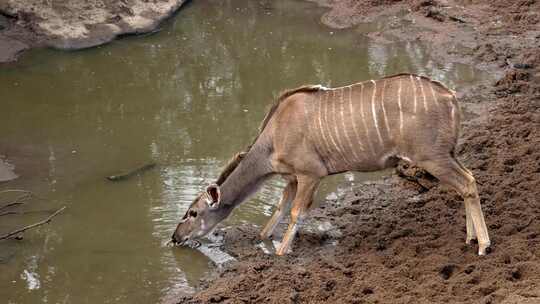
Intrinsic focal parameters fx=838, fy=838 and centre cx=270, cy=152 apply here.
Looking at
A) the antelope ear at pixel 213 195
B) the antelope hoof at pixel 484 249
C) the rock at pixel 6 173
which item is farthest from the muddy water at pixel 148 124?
the antelope hoof at pixel 484 249

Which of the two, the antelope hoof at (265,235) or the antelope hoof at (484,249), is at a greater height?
the antelope hoof at (484,249)

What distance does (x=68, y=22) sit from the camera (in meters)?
11.6

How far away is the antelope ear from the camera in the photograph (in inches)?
259

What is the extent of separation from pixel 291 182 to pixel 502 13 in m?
6.50

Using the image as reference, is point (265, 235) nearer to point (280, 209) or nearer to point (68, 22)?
point (280, 209)

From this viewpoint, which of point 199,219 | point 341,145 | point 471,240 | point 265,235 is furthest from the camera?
point 265,235

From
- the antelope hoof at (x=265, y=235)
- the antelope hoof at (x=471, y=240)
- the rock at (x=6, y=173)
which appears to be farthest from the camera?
A: the rock at (x=6, y=173)

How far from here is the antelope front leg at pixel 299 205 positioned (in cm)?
640

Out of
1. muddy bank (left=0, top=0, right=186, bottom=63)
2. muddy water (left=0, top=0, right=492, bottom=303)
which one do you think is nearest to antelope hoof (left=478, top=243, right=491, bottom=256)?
muddy water (left=0, top=0, right=492, bottom=303)

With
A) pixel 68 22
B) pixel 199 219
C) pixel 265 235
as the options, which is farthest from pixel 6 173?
pixel 68 22

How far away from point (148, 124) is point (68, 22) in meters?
3.29

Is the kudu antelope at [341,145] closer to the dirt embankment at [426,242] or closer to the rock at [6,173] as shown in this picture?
the dirt embankment at [426,242]

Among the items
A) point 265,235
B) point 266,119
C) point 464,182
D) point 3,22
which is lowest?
point 265,235

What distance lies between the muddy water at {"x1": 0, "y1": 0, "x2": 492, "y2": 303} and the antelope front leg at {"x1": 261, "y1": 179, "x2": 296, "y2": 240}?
12.6 inches
